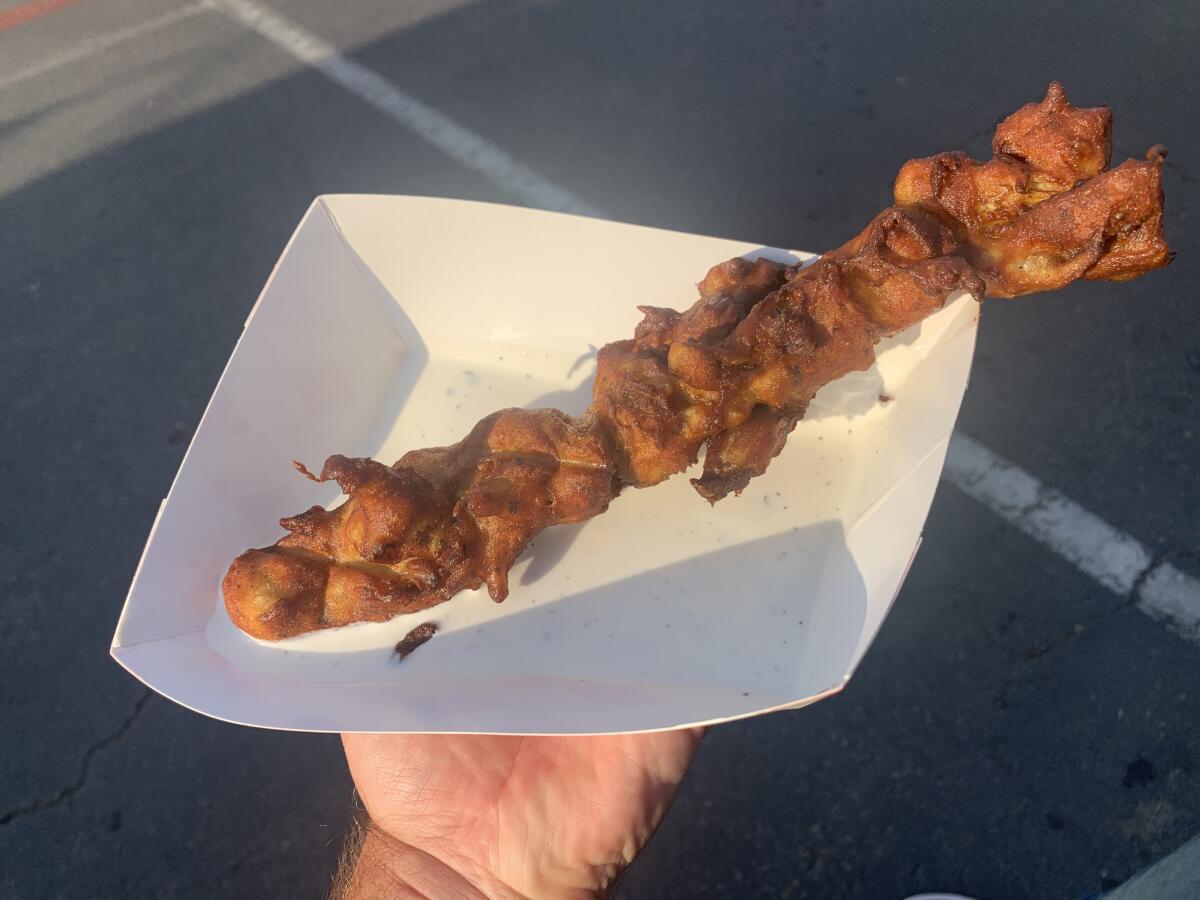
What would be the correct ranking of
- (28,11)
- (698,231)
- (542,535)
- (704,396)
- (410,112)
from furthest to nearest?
1. (28,11)
2. (410,112)
3. (698,231)
4. (542,535)
5. (704,396)

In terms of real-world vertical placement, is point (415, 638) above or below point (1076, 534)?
above

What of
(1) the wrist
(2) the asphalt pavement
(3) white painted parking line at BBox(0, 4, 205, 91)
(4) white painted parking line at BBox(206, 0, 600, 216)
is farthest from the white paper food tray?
(3) white painted parking line at BBox(0, 4, 205, 91)

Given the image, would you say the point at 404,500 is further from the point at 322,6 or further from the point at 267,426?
the point at 322,6

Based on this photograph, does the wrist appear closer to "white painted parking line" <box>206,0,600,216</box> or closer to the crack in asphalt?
the crack in asphalt

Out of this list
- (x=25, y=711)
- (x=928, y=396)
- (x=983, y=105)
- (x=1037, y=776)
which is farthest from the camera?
(x=983, y=105)

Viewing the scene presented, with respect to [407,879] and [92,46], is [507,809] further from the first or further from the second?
[92,46]

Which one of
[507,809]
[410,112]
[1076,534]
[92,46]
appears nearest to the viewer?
[507,809]

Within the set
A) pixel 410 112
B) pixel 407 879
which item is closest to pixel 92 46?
pixel 410 112

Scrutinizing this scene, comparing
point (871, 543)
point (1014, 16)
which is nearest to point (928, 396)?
point (871, 543)
